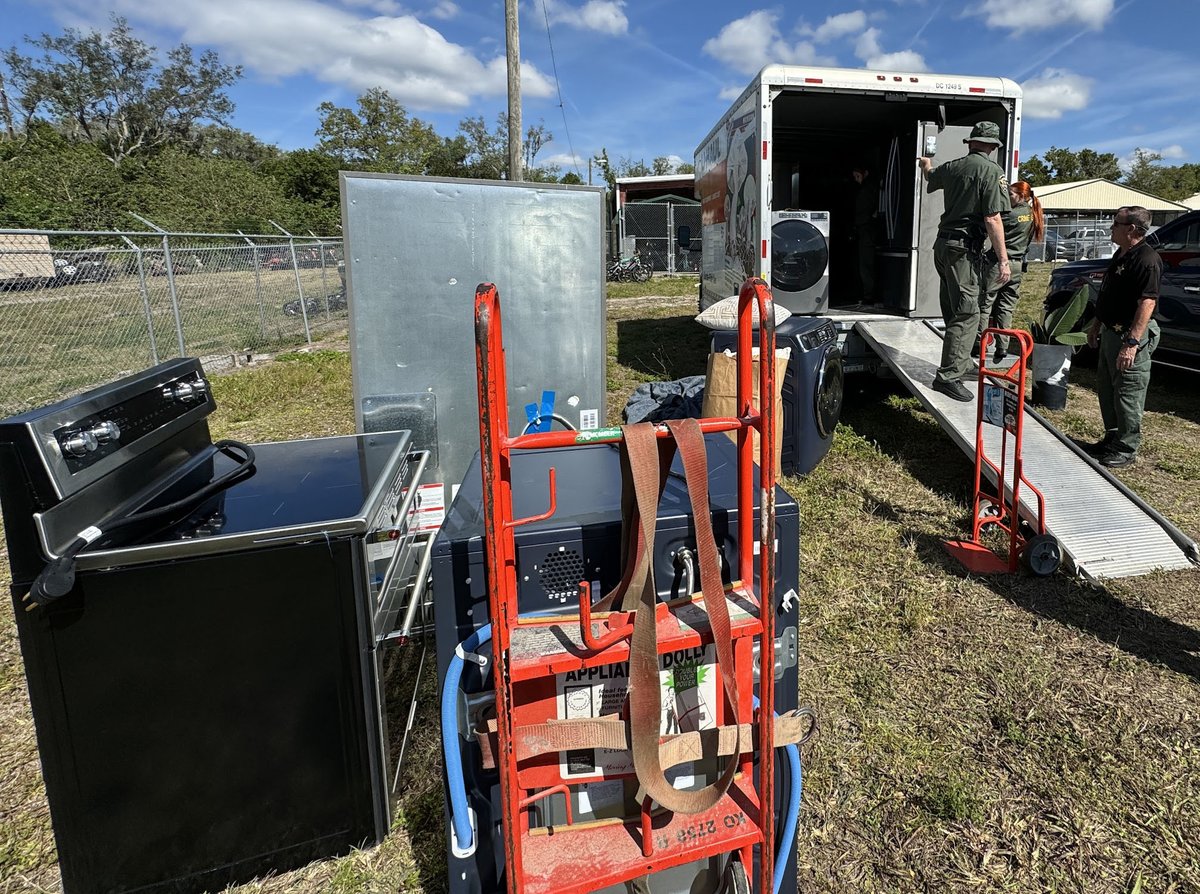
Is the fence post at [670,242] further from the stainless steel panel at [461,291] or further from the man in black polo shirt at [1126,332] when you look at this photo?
the stainless steel panel at [461,291]

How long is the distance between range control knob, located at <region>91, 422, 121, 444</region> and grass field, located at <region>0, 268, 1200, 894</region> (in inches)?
50.5

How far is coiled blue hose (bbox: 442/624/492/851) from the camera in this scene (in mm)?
1496

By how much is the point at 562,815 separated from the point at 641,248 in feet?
82.1

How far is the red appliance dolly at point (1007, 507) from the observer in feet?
11.9

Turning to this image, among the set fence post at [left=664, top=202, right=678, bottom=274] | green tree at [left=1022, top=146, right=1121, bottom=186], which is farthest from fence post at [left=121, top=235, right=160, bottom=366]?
green tree at [left=1022, top=146, right=1121, bottom=186]

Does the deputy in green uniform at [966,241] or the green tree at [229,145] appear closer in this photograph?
the deputy in green uniform at [966,241]

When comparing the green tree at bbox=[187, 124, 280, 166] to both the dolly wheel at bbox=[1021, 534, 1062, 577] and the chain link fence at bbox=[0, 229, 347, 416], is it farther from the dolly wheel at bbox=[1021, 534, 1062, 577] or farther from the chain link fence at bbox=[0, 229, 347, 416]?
the dolly wheel at bbox=[1021, 534, 1062, 577]

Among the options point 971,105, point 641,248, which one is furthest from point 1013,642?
point 641,248

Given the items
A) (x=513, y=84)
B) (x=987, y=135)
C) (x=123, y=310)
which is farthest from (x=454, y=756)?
(x=513, y=84)

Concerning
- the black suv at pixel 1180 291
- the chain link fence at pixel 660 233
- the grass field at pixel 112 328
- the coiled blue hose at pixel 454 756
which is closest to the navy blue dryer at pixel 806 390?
the black suv at pixel 1180 291

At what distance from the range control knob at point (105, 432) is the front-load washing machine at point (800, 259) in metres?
6.42

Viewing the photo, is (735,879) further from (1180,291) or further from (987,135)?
(1180,291)

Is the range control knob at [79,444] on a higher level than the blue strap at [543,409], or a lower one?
higher

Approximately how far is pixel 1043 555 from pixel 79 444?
398cm
